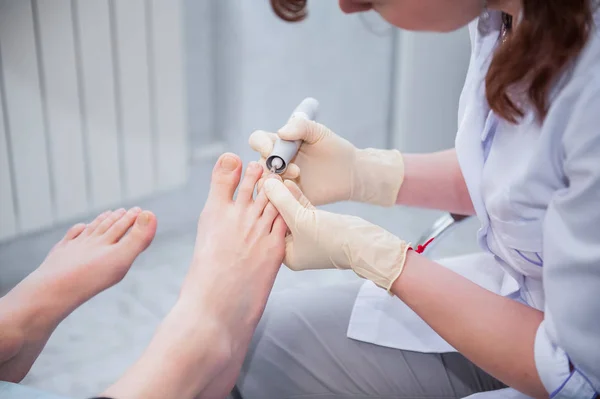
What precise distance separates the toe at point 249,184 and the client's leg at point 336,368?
19cm

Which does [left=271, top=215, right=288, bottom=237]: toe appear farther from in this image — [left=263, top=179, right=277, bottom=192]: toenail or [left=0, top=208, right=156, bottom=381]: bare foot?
[left=0, top=208, right=156, bottom=381]: bare foot

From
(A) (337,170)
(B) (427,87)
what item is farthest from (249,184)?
(B) (427,87)

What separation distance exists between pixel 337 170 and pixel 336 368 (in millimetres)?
319

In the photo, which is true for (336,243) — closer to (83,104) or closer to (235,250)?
(235,250)

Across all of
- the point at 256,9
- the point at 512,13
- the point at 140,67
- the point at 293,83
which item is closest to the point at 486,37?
the point at 512,13

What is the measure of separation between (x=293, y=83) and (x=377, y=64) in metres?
0.42

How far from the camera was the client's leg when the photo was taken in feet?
2.83

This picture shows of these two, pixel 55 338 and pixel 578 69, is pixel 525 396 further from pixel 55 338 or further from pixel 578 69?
pixel 55 338

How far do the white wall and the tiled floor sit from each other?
33 cm

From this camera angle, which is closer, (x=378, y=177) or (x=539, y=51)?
(x=539, y=51)

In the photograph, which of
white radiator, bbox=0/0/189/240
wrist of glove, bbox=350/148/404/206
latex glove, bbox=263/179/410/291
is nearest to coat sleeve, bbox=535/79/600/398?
latex glove, bbox=263/179/410/291

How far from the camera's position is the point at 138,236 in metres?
1.09

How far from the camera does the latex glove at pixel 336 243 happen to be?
2.60 ft

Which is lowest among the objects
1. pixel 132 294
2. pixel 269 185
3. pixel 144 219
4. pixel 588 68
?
pixel 132 294
